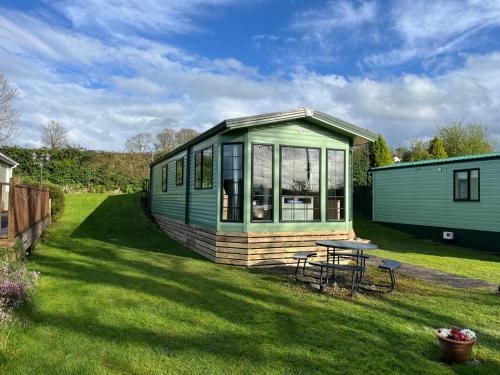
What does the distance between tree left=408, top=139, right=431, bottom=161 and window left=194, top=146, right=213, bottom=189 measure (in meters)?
23.7

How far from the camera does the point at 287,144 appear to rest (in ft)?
30.0

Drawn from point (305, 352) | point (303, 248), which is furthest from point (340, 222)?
point (305, 352)

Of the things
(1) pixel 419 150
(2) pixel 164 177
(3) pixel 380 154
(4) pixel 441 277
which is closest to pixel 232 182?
(4) pixel 441 277

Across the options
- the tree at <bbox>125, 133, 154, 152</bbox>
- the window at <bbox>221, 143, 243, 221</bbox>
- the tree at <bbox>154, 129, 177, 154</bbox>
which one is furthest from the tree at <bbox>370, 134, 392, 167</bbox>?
the tree at <bbox>125, 133, 154, 152</bbox>

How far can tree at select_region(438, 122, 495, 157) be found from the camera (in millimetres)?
29844

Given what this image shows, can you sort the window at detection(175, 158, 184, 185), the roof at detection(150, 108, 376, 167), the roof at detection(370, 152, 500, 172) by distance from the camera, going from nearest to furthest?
1. the roof at detection(150, 108, 376, 167)
2. the roof at detection(370, 152, 500, 172)
3. the window at detection(175, 158, 184, 185)

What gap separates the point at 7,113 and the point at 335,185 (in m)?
22.3

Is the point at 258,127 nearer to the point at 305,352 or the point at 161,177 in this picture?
the point at 305,352

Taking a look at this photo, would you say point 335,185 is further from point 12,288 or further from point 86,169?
point 86,169

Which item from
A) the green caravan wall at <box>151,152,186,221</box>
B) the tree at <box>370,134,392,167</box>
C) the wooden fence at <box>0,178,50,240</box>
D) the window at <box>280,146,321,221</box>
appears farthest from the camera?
the tree at <box>370,134,392,167</box>

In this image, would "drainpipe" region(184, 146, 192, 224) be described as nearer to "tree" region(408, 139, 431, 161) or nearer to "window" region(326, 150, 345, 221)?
"window" region(326, 150, 345, 221)

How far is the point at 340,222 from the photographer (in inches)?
379

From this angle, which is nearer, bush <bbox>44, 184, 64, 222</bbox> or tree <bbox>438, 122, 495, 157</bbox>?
bush <bbox>44, 184, 64, 222</bbox>

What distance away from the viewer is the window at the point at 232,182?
8.84m
